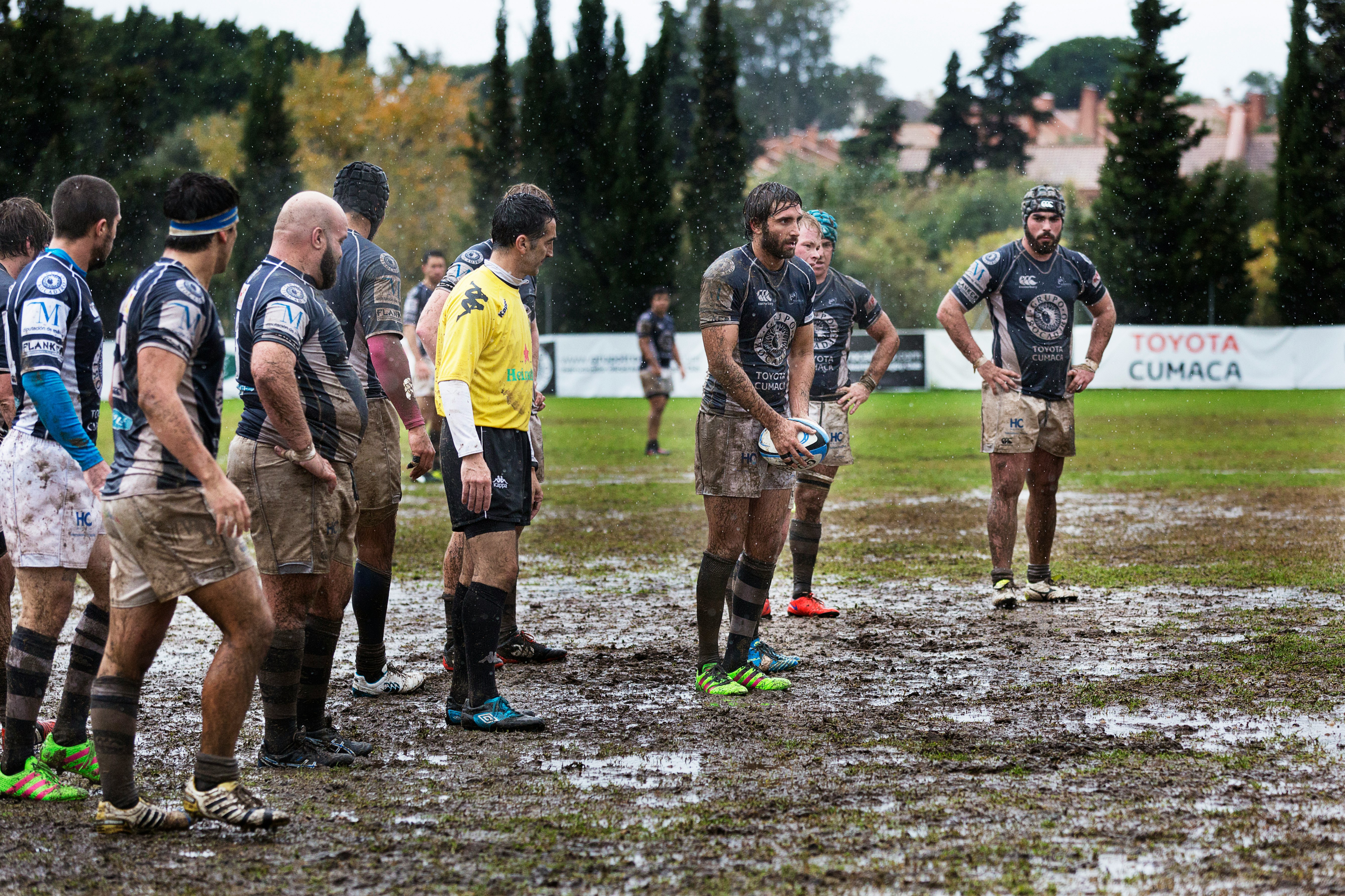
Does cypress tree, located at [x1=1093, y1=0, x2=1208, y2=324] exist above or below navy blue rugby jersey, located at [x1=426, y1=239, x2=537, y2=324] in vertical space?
above

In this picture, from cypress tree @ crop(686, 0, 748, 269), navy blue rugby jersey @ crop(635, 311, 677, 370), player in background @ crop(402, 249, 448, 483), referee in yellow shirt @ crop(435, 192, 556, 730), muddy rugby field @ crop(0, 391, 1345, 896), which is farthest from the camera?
cypress tree @ crop(686, 0, 748, 269)

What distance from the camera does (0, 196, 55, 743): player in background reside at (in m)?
5.08

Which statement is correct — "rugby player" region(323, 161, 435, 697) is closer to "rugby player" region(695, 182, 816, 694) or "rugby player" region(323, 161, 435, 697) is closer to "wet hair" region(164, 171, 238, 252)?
"rugby player" region(695, 182, 816, 694)

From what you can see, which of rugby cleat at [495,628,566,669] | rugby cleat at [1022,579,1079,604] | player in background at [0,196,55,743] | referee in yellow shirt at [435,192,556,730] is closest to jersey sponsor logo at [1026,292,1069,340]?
rugby cleat at [1022,579,1079,604]

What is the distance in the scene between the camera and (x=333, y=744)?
5.00 metres

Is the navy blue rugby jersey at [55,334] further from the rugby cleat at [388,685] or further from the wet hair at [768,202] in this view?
the wet hair at [768,202]

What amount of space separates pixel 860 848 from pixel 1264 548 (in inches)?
263

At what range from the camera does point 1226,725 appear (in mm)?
5039

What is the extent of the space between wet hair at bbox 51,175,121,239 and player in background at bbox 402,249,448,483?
313 inches

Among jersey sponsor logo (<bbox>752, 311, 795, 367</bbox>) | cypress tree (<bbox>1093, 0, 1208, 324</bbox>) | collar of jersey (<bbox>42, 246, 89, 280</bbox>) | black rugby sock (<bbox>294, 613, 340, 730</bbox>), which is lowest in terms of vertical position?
black rugby sock (<bbox>294, 613, 340, 730</bbox>)

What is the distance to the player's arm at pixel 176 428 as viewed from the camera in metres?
3.94

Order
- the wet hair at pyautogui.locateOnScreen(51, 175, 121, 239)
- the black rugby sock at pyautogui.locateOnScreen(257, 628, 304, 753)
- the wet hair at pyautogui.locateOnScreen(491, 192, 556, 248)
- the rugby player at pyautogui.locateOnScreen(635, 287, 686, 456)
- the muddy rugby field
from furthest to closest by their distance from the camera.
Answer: the rugby player at pyautogui.locateOnScreen(635, 287, 686, 456) → the wet hair at pyautogui.locateOnScreen(491, 192, 556, 248) → the black rugby sock at pyautogui.locateOnScreen(257, 628, 304, 753) → the wet hair at pyautogui.locateOnScreen(51, 175, 121, 239) → the muddy rugby field

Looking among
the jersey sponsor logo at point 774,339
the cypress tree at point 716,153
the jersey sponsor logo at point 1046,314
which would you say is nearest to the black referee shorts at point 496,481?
the jersey sponsor logo at point 774,339

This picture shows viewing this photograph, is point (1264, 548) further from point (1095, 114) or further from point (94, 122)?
point (1095, 114)
